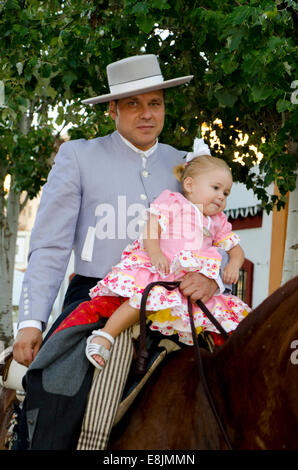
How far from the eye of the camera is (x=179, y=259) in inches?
117

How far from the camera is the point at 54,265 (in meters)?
3.34

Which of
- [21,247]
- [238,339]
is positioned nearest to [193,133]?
[238,339]

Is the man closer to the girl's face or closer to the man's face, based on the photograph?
the man's face

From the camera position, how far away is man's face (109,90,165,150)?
11.5 ft

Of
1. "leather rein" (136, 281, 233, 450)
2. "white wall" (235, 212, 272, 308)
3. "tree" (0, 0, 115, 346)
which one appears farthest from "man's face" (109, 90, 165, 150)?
"white wall" (235, 212, 272, 308)

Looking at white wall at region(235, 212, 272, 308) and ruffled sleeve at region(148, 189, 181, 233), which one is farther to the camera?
white wall at region(235, 212, 272, 308)

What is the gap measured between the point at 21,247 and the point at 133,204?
41681 mm

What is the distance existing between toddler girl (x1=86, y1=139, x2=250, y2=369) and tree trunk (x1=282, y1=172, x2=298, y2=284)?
394 centimetres

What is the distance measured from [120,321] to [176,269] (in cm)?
36

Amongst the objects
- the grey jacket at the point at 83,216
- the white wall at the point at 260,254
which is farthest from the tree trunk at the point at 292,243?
the white wall at the point at 260,254

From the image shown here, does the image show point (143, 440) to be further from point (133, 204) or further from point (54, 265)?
point (133, 204)

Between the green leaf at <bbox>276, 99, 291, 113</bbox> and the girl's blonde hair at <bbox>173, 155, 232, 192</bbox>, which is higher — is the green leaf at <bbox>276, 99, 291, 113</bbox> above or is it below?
above

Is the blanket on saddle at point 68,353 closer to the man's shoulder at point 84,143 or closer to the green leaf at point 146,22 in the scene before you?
the man's shoulder at point 84,143
